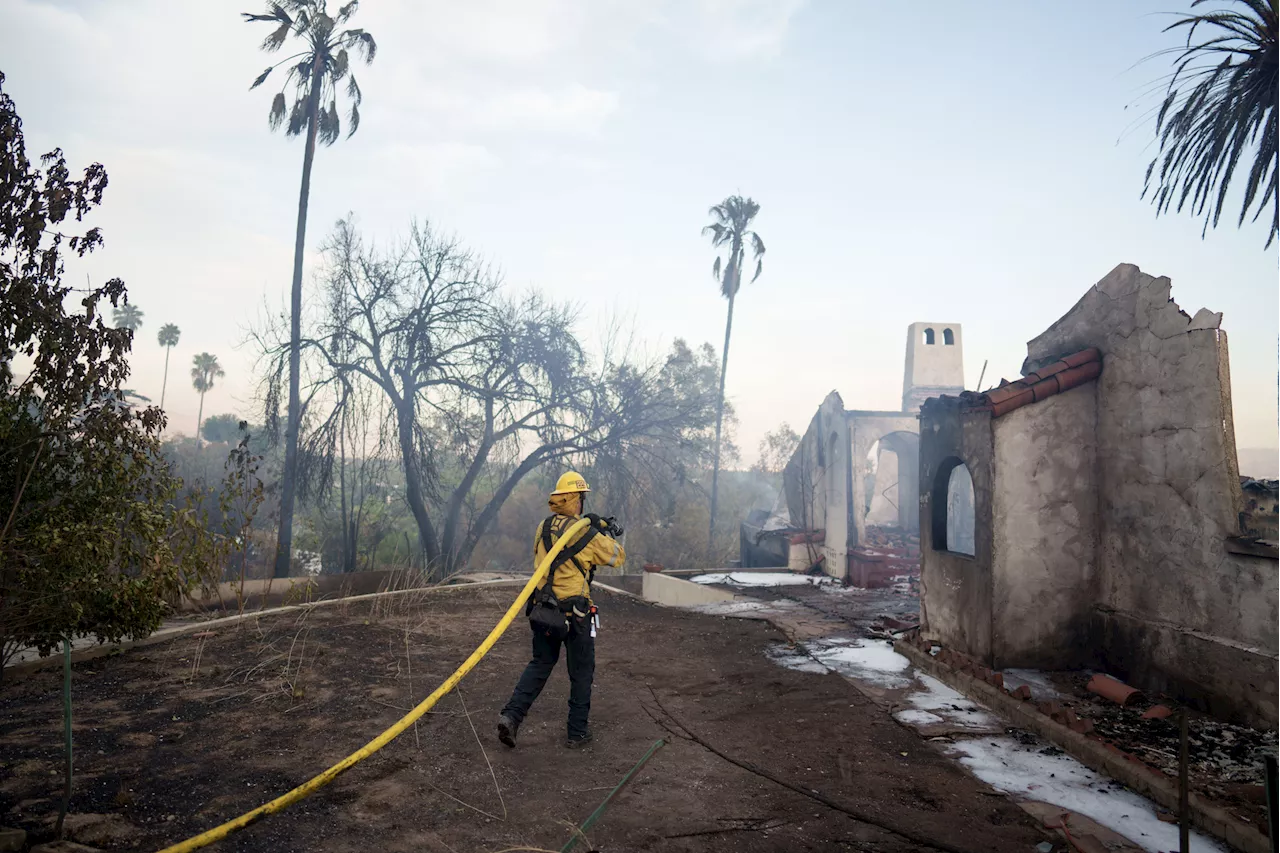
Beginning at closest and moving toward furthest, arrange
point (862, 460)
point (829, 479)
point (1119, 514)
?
1. point (1119, 514)
2. point (829, 479)
3. point (862, 460)

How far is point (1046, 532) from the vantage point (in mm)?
7391

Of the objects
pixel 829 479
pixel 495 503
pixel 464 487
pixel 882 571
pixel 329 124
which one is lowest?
pixel 882 571

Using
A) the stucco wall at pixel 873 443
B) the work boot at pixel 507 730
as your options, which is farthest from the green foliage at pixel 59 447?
the stucco wall at pixel 873 443

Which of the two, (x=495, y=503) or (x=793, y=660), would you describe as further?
(x=495, y=503)

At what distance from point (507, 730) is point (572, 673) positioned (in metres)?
0.58

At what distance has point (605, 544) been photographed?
5.43 m

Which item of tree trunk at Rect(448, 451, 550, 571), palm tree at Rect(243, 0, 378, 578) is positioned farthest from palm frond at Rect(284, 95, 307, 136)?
tree trunk at Rect(448, 451, 550, 571)

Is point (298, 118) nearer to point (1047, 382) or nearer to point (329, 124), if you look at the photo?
point (329, 124)

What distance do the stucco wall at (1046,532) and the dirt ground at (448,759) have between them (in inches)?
79.6

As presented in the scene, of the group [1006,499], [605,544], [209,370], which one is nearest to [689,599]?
[1006,499]

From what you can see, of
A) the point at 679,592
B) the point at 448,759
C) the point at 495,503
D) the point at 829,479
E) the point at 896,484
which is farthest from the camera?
the point at 896,484

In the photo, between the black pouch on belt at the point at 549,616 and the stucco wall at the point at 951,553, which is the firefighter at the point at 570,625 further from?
the stucco wall at the point at 951,553

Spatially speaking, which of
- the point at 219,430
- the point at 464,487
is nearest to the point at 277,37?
the point at 464,487

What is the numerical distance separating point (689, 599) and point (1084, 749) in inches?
420
